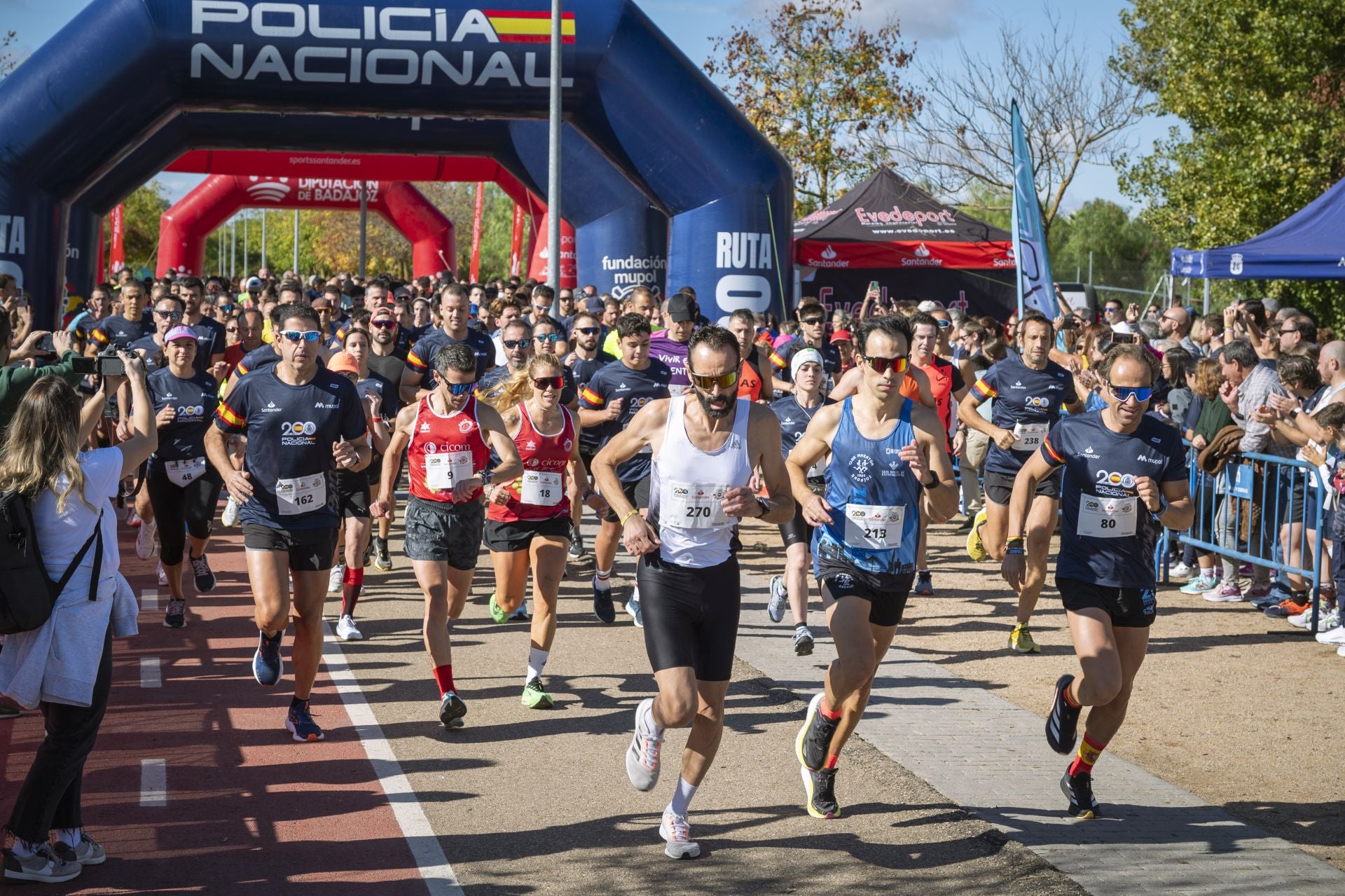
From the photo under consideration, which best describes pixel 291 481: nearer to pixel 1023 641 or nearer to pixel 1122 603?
pixel 1122 603

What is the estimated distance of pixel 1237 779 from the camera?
6.60 m

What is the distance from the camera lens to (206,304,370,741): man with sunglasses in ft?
22.4

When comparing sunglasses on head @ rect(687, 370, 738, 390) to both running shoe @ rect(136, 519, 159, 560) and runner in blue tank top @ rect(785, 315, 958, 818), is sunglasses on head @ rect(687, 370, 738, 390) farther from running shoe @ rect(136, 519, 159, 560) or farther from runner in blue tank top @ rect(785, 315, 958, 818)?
running shoe @ rect(136, 519, 159, 560)

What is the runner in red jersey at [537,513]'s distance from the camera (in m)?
7.68

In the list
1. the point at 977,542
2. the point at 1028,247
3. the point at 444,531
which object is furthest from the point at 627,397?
the point at 1028,247

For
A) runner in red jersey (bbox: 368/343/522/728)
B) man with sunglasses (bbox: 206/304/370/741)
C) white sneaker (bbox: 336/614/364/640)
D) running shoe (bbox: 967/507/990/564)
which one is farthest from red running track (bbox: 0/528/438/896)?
running shoe (bbox: 967/507/990/564)

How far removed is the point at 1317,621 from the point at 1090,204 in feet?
181

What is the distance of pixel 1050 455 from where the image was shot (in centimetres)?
643

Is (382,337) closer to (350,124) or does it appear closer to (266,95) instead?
(266,95)

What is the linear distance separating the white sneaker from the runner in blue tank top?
13.1ft

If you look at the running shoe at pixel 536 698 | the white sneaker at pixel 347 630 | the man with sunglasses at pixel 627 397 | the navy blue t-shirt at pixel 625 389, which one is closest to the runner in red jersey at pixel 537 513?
the running shoe at pixel 536 698

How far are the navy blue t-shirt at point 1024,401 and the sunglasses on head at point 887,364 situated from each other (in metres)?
3.93

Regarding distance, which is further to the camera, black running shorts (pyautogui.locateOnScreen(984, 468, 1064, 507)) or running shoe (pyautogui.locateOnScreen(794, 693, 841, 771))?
black running shorts (pyautogui.locateOnScreen(984, 468, 1064, 507))

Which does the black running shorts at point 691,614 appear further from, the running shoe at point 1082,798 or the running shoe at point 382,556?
the running shoe at point 382,556
